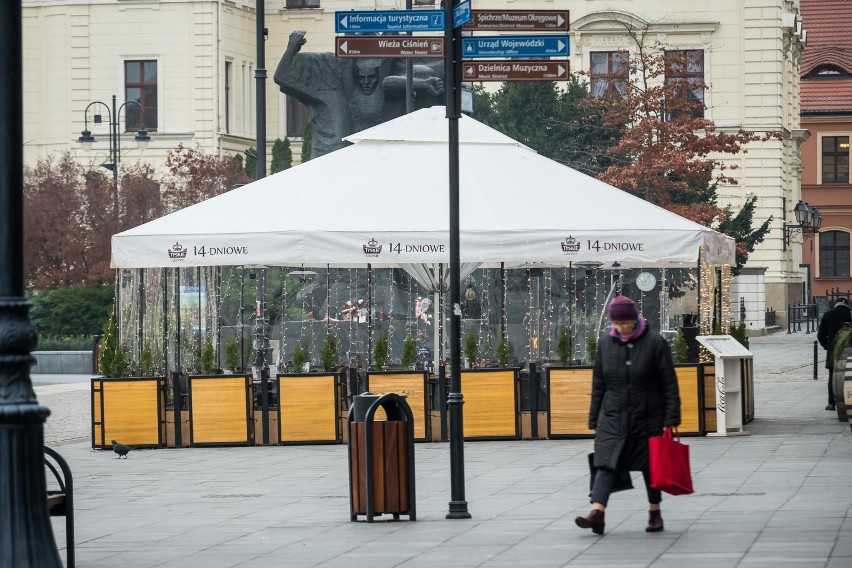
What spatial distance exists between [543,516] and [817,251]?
2906 inches

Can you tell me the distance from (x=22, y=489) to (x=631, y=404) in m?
4.42

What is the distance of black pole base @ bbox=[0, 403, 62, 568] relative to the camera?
882cm

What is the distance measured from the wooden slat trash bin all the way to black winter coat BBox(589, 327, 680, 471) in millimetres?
1549

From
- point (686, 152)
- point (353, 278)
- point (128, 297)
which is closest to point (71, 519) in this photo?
point (128, 297)

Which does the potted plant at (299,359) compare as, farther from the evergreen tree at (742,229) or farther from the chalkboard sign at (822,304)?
the chalkboard sign at (822,304)

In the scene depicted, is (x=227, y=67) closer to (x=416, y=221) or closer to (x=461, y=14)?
(x=416, y=221)

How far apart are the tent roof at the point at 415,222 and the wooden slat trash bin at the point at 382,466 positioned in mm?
6254

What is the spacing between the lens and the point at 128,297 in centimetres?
2114

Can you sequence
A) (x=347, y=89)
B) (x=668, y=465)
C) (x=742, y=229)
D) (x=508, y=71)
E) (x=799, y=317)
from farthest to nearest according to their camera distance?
(x=799, y=317), (x=742, y=229), (x=347, y=89), (x=508, y=71), (x=668, y=465)

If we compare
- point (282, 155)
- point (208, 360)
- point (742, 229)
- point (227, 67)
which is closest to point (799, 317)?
point (742, 229)

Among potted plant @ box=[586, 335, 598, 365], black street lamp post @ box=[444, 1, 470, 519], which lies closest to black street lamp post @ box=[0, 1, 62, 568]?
black street lamp post @ box=[444, 1, 470, 519]

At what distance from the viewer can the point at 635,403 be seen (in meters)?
11.8

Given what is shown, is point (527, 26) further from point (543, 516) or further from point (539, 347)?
point (539, 347)

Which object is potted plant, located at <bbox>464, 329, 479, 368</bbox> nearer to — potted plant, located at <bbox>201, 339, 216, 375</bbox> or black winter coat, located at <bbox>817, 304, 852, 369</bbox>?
potted plant, located at <bbox>201, 339, 216, 375</bbox>
